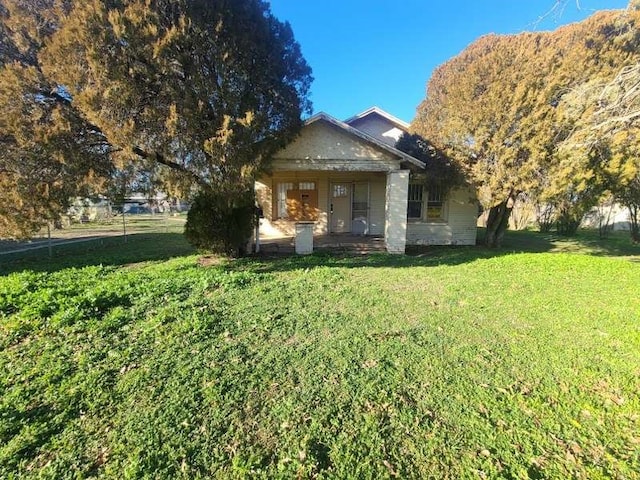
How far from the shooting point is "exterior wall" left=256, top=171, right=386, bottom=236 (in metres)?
13.3

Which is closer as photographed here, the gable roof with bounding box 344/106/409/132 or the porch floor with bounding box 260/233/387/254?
the porch floor with bounding box 260/233/387/254

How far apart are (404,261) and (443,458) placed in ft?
24.1

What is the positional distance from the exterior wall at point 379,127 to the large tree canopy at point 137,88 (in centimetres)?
825

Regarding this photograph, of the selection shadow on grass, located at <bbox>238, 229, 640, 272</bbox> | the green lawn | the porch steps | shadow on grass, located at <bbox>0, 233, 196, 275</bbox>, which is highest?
the porch steps

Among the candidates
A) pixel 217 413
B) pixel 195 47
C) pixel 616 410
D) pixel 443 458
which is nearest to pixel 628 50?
pixel 616 410

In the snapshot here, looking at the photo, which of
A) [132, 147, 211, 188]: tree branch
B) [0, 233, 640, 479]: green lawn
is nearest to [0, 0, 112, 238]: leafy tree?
[132, 147, 211, 188]: tree branch

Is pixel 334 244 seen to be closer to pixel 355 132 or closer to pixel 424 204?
pixel 355 132

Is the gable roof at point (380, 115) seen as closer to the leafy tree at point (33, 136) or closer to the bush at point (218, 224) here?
the bush at point (218, 224)

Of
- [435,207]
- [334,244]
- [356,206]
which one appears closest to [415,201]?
[435,207]

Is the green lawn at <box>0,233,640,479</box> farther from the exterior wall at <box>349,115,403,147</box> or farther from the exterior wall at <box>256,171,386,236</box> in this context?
the exterior wall at <box>349,115,403,147</box>

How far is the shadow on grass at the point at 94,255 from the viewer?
867cm

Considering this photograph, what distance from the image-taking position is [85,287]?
5.98 metres

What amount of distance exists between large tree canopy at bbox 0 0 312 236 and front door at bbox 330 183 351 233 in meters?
6.17

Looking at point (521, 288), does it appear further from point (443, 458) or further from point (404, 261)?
point (443, 458)
